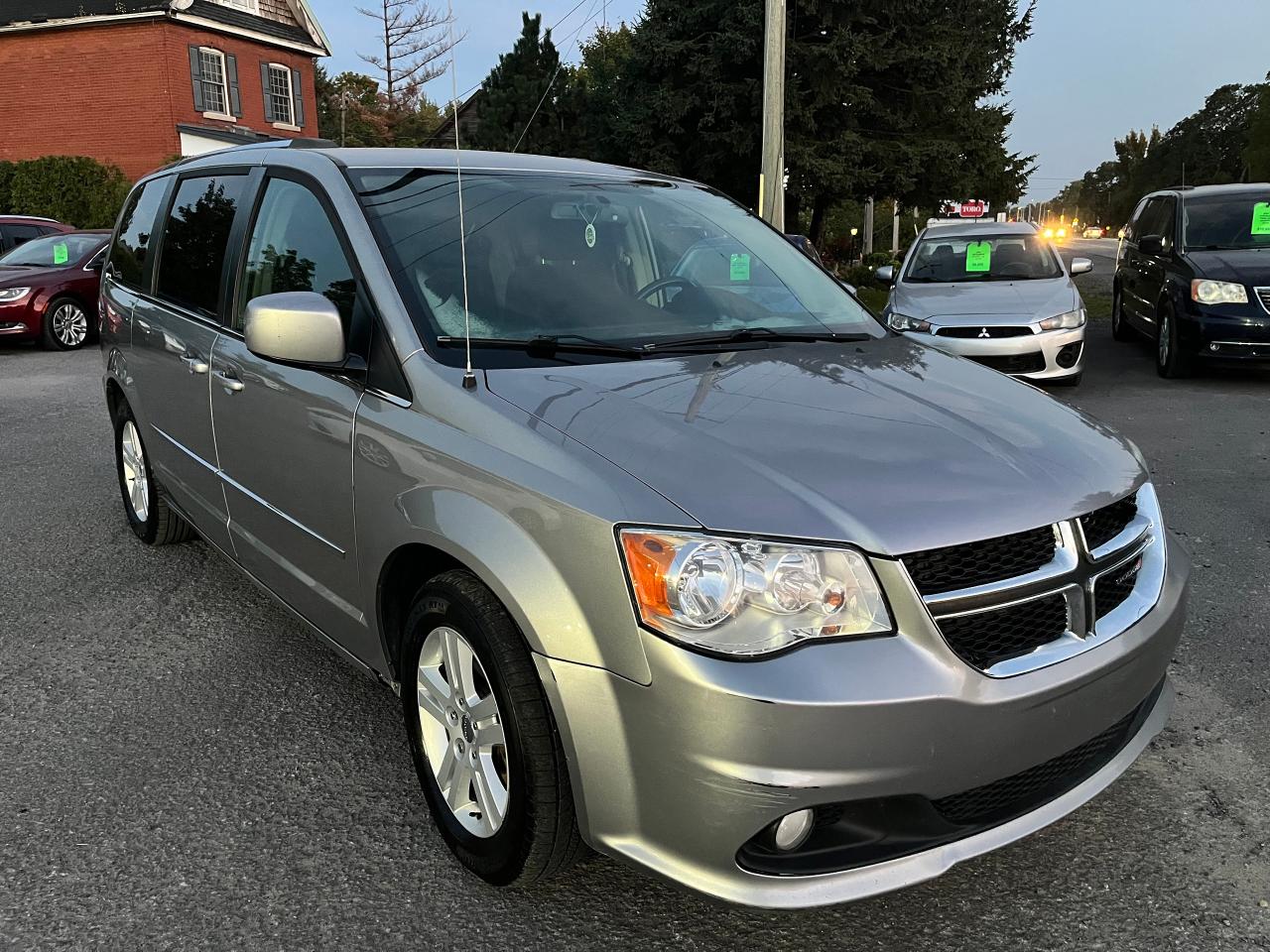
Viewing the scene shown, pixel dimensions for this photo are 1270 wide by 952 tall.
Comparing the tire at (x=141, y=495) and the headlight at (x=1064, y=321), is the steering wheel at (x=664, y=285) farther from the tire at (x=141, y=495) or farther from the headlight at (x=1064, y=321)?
the headlight at (x=1064, y=321)

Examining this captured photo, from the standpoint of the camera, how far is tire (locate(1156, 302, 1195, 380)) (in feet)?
31.4

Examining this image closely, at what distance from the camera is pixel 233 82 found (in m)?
29.1

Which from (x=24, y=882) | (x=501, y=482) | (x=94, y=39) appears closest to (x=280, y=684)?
(x=24, y=882)

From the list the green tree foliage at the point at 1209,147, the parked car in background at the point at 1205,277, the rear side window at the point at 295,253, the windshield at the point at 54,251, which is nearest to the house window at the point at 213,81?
the windshield at the point at 54,251

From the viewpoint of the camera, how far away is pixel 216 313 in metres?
3.67

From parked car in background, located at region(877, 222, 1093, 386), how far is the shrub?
20685mm

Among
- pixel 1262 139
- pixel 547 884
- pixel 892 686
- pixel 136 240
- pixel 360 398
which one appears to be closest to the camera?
pixel 892 686

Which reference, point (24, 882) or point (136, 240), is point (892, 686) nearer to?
point (24, 882)

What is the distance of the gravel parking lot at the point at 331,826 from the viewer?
2.32m

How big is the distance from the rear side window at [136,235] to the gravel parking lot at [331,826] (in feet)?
4.77

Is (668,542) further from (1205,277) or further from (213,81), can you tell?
(213,81)

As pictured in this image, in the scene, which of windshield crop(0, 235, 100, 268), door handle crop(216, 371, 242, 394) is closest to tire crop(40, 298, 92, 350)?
windshield crop(0, 235, 100, 268)

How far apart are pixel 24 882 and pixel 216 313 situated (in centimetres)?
195

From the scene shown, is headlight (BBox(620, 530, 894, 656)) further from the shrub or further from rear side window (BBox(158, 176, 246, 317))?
the shrub
